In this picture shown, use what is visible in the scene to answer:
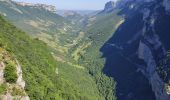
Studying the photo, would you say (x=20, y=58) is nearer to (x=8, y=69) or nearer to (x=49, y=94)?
(x=49, y=94)

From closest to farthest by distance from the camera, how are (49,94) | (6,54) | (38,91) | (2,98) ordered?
(2,98) → (6,54) → (38,91) → (49,94)

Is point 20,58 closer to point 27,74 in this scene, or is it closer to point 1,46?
point 27,74

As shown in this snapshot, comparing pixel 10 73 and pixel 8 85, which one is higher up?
pixel 10 73

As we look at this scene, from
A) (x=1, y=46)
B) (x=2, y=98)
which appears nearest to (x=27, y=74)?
(x=1, y=46)

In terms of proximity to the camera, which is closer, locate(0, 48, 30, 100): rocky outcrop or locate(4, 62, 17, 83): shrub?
locate(0, 48, 30, 100): rocky outcrop

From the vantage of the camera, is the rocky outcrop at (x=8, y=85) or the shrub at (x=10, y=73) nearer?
the rocky outcrop at (x=8, y=85)

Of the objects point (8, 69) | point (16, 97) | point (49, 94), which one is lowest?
point (49, 94)

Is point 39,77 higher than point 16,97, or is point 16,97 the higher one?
point 16,97

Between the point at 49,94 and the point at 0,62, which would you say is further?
the point at 49,94

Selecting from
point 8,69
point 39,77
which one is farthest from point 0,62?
point 39,77

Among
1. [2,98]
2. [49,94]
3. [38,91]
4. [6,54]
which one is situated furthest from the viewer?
[49,94]
